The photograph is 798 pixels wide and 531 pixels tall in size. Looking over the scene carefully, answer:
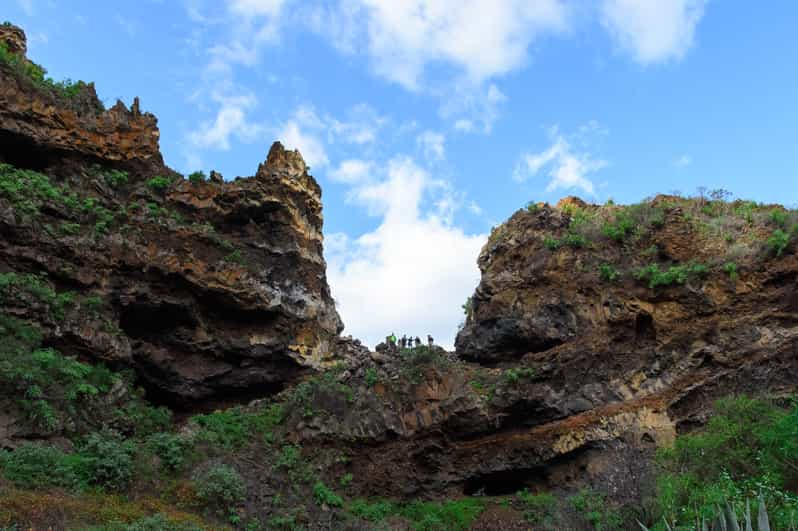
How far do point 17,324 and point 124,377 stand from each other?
4236 millimetres

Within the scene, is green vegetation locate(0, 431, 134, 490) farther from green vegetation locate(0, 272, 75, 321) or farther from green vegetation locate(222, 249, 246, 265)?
green vegetation locate(222, 249, 246, 265)

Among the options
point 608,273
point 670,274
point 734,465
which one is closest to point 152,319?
point 608,273

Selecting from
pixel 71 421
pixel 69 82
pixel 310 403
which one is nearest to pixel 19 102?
pixel 69 82

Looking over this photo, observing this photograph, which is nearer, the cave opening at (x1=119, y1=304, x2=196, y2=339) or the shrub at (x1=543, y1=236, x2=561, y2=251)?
the cave opening at (x1=119, y1=304, x2=196, y2=339)

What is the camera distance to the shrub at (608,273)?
2217cm

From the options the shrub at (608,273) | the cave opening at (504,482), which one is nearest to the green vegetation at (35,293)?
the cave opening at (504,482)

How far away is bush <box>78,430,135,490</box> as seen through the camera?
1544 cm

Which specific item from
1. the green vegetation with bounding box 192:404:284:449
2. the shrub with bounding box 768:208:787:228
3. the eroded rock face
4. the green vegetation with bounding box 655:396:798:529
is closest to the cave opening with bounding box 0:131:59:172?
the eroded rock face

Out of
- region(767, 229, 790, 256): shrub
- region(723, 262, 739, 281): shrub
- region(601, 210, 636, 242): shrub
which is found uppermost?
region(601, 210, 636, 242): shrub

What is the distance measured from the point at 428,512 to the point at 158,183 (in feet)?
58.5

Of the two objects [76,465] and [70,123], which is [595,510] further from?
[70,123]

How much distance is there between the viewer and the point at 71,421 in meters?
17.0

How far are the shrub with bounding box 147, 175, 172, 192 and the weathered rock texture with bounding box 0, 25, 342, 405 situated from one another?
0.06 metres

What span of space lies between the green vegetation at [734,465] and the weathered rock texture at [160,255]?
16331 millimetres
